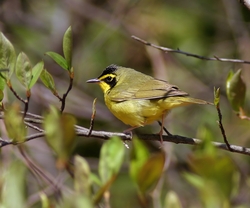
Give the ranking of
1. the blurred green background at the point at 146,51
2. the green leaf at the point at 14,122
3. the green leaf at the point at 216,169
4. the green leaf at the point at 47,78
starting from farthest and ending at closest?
the blurred green background at the point at 146,51 → the green leaf at the point at 47,78 → the green leaf at the point at 14,122 → the green leaf at the point at 216,169

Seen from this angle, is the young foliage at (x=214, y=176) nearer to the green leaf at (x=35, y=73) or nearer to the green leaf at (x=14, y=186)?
the green leaf at (x=14, y=186)

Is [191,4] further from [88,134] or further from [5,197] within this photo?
[5,197]

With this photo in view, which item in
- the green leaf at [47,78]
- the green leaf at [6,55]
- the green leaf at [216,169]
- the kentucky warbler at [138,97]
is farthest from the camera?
the kentucky warbler at [138,97]

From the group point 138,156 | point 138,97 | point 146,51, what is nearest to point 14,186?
point 138,156

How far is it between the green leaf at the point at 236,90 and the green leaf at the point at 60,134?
130 centimetres

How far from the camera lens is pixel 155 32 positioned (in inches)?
259

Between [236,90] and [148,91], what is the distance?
1472 mm

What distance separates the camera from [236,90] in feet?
8.86

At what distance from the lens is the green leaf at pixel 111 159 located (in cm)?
159

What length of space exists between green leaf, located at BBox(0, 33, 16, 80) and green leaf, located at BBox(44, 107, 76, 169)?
3.23 ft

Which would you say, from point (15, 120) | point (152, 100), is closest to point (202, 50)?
point (152, 100)

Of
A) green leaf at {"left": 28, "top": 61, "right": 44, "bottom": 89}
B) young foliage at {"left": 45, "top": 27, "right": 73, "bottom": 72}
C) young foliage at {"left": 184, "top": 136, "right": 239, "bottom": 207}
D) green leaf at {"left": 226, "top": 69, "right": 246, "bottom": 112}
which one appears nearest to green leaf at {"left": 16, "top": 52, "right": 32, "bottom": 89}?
green leaf at {"left": 28, "top": 61, "right": 44, "bottom": 89}

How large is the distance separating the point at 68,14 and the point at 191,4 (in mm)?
1580

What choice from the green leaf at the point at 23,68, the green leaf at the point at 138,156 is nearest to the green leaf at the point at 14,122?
the green leaf at the point at 138,156
